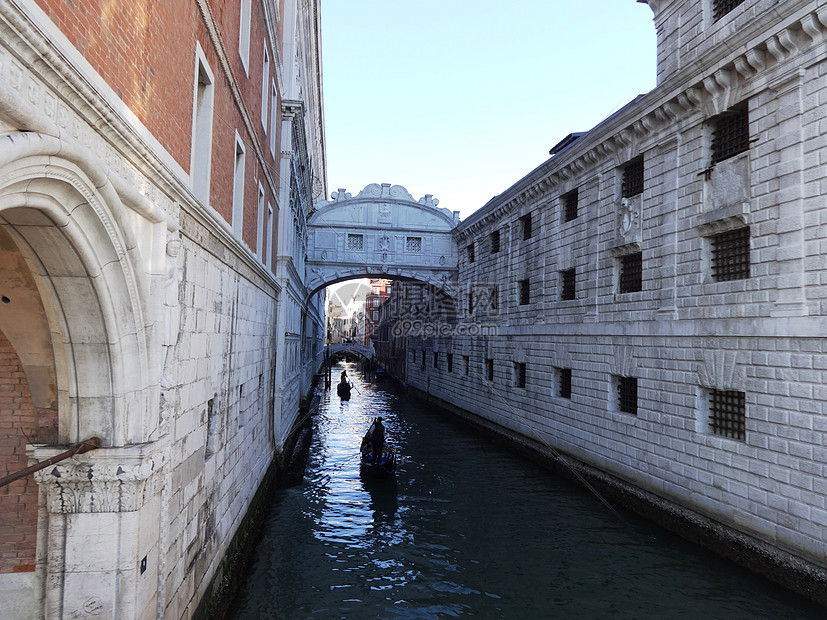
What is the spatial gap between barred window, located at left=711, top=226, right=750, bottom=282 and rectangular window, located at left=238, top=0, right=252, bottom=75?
26.7 ft

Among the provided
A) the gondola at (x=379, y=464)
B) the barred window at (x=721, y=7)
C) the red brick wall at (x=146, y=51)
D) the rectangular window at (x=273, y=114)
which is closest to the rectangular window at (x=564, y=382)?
Result: the gondola at (x=379, y=464)

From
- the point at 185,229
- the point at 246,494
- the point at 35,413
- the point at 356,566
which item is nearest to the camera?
the point at 35,413

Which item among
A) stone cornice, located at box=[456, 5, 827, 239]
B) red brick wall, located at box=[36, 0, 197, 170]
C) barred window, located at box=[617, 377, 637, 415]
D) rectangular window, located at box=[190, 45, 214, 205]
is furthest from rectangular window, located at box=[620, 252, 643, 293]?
red brick wall, located at box=[36, 0, 197, 170]

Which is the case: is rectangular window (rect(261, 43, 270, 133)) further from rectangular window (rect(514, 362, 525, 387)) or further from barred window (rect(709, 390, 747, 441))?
rectangular window (rect(514, 362, 525, 387))

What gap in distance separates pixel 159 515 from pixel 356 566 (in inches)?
190

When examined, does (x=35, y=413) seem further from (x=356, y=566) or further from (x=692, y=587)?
(x=692, y=587)

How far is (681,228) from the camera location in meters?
10.1

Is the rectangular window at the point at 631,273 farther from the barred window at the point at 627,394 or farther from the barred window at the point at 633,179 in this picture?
the barred window at the point at 627,394

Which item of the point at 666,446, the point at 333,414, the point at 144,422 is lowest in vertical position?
the point at 333,414

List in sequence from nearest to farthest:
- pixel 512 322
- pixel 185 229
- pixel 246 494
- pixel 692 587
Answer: pixel 185 229 < pixel 692 587 < pixel 246 494 < pixel 512 322

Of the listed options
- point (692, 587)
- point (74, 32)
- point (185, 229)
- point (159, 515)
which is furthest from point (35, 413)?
point (692, 587)

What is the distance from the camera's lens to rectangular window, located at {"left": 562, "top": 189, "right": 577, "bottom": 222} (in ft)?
47.9

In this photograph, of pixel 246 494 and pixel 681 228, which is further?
pixel 681 228

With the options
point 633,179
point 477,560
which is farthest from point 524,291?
point 477,560
